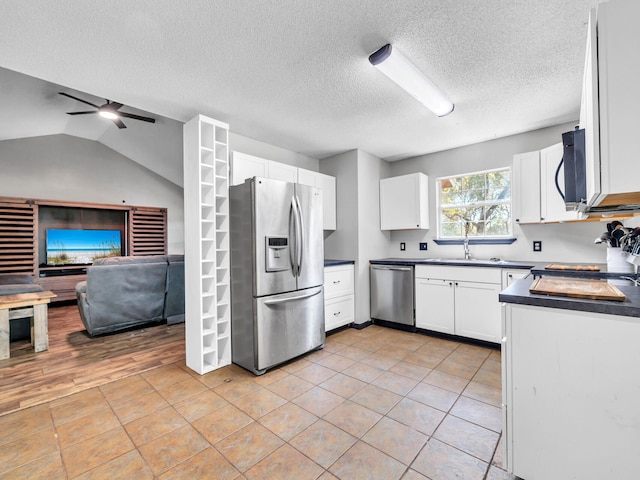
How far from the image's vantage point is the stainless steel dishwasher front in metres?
3.68

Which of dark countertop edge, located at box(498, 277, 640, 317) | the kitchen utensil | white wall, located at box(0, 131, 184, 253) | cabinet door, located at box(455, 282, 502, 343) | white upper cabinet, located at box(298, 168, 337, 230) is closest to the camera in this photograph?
dark countertop edge, located at box(498, 277, 640, 317)

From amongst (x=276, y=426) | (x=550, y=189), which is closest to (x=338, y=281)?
(x=276, y=426)

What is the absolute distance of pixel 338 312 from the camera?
368 cm

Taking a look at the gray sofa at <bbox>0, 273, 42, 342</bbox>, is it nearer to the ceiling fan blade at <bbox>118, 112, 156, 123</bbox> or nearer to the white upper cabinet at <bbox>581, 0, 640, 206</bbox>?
the ceiling fan blade at <bbox>118, 112, 156, 123</bbox>

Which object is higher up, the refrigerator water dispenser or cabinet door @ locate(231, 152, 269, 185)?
cabinet door @ locate(231, 152, 269, 185)

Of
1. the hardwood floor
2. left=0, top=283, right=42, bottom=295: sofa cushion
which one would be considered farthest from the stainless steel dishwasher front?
left=0, top=283, right=42, bottom=295: sofa cushion

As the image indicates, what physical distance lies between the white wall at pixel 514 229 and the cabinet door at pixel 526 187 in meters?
0.37

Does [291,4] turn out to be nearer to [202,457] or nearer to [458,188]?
[202,457]

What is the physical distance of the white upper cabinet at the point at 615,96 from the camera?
3.24ft

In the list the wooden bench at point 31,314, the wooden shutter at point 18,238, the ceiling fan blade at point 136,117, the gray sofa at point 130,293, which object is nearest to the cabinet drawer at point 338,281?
the gray sofa at point 130,293

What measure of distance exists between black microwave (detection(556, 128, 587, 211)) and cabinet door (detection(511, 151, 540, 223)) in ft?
5.89

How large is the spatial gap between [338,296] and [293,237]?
3.92 feet

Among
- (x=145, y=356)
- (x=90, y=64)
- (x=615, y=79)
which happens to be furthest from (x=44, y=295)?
(x=615, y=79)

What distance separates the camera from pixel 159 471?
150 cm
